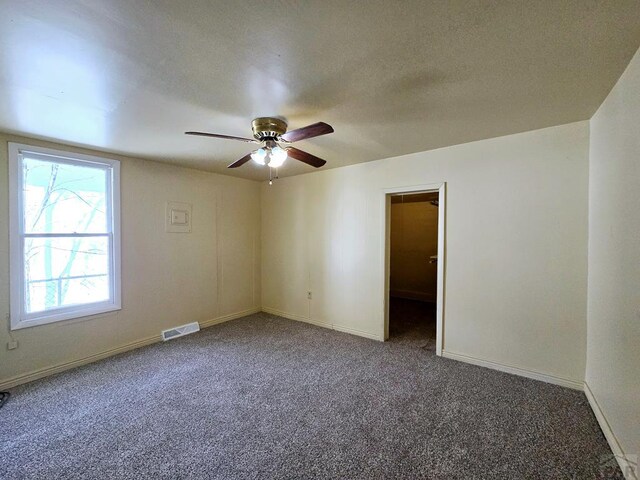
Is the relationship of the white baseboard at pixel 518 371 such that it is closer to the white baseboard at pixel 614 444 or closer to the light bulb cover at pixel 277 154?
the white baseboard at pixel 614 444

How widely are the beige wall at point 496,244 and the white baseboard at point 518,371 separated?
3cm

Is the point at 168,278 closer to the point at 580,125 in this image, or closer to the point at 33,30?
the point at 33,30

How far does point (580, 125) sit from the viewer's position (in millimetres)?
2402

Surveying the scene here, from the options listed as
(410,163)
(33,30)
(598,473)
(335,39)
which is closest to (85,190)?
(33,30)

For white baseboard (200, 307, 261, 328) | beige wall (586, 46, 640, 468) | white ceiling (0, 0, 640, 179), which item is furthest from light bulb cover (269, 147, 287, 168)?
white baseboard (200, 307, 261, 328)

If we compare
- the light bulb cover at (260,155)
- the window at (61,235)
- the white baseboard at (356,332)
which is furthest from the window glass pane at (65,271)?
the white baseboard at (356,332)

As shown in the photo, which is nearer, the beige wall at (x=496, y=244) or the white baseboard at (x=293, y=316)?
the beige wall at (x=496, y=244)

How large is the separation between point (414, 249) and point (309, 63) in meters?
5.31

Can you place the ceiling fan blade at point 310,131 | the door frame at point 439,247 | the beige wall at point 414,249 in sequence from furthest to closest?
1. the beige wall at point 414,249
2. the door frame at point 439,247
3. the ceiling fan blade at point 310,131

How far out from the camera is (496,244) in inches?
111

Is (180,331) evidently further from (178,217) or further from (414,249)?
(414,249)

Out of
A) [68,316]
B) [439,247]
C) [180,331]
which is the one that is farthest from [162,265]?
[439,247]

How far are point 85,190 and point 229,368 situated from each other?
8.36ft

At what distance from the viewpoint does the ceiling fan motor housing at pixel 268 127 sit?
7.15ft
